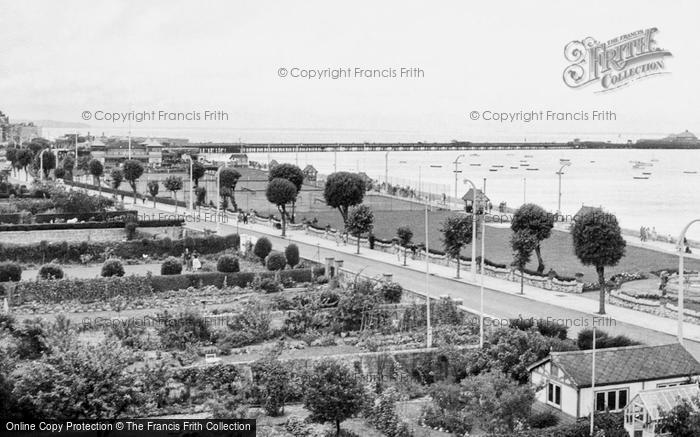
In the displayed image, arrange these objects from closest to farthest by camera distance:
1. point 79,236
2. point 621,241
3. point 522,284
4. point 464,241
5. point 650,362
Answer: point 650,362, point 621,241, point 522,284, point 464,241, point 79,236

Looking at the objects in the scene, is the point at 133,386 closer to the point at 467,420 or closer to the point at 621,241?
the point at 467,420

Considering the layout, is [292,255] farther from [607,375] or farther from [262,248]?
[607,375]

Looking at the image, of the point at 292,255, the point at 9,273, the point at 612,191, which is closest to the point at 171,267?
the point at 292,255

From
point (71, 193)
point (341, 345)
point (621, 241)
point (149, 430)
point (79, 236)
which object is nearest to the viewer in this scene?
point (149, 430)

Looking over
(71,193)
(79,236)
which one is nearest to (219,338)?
(79,236)

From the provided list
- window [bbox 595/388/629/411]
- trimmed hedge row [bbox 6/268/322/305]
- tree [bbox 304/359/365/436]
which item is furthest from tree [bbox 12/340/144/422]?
trimmed hedge row [bbox 6/268/322/305]

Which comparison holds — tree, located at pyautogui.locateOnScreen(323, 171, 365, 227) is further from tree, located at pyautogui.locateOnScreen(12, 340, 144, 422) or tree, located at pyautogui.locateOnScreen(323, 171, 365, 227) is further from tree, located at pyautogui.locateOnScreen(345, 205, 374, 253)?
tree, located at pyautogui.locateOnScreen(12, 340, 144, 422)

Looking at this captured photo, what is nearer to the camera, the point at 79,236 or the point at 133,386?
the point at 133,386
